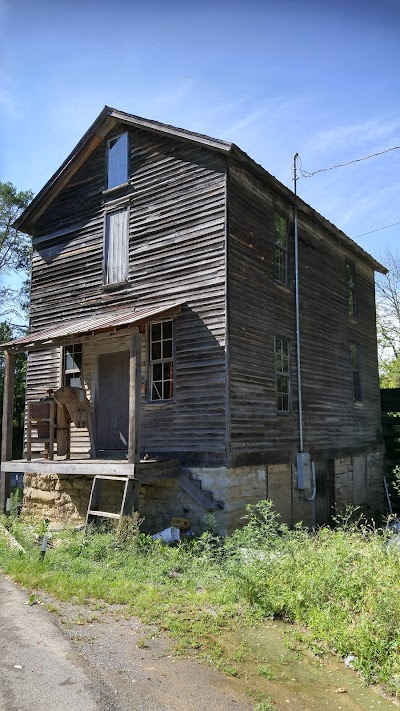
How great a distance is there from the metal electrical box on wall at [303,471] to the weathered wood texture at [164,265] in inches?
127

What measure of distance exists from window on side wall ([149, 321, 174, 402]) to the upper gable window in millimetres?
4246

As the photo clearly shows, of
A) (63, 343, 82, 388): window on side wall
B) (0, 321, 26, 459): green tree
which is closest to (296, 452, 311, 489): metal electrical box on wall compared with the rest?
(63, 343, 82, 388): window on side wall

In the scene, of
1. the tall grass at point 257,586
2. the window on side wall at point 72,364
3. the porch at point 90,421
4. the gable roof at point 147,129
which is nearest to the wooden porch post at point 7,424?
the porch at point 90,421

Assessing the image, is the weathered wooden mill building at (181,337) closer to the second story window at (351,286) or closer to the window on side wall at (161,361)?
the window on side wall at (161,361)

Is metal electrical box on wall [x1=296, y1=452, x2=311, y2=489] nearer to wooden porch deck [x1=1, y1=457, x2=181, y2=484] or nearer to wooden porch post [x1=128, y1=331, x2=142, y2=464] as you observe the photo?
wooden porch deck [x1=1, y1=457, x2=181, y2=484]

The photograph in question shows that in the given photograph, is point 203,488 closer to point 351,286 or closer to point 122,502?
point 122,502

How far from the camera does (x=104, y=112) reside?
1402 centimetres

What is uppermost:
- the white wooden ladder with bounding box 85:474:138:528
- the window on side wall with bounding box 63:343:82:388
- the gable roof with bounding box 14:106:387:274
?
the gable roof with bounding box 14:106:387:274

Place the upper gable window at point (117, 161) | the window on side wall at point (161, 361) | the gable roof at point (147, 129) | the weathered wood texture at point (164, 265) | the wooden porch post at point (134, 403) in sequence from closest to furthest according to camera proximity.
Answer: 1. the wooden porch post at point (134, 403)
2. the weathered wood texture at point (164, 265)
3. the gable roof at point (147, 129)
4. the window on side wall at point (161, 361)
5. the upper gable window at point (117, 161)

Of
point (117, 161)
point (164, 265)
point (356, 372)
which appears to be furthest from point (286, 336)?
point (117, 161)

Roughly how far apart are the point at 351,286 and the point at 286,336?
5.60m

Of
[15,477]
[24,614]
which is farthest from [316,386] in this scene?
[15,477]

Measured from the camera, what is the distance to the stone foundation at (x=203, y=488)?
10516 mm

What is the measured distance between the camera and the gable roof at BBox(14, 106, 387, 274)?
38.1 feet
